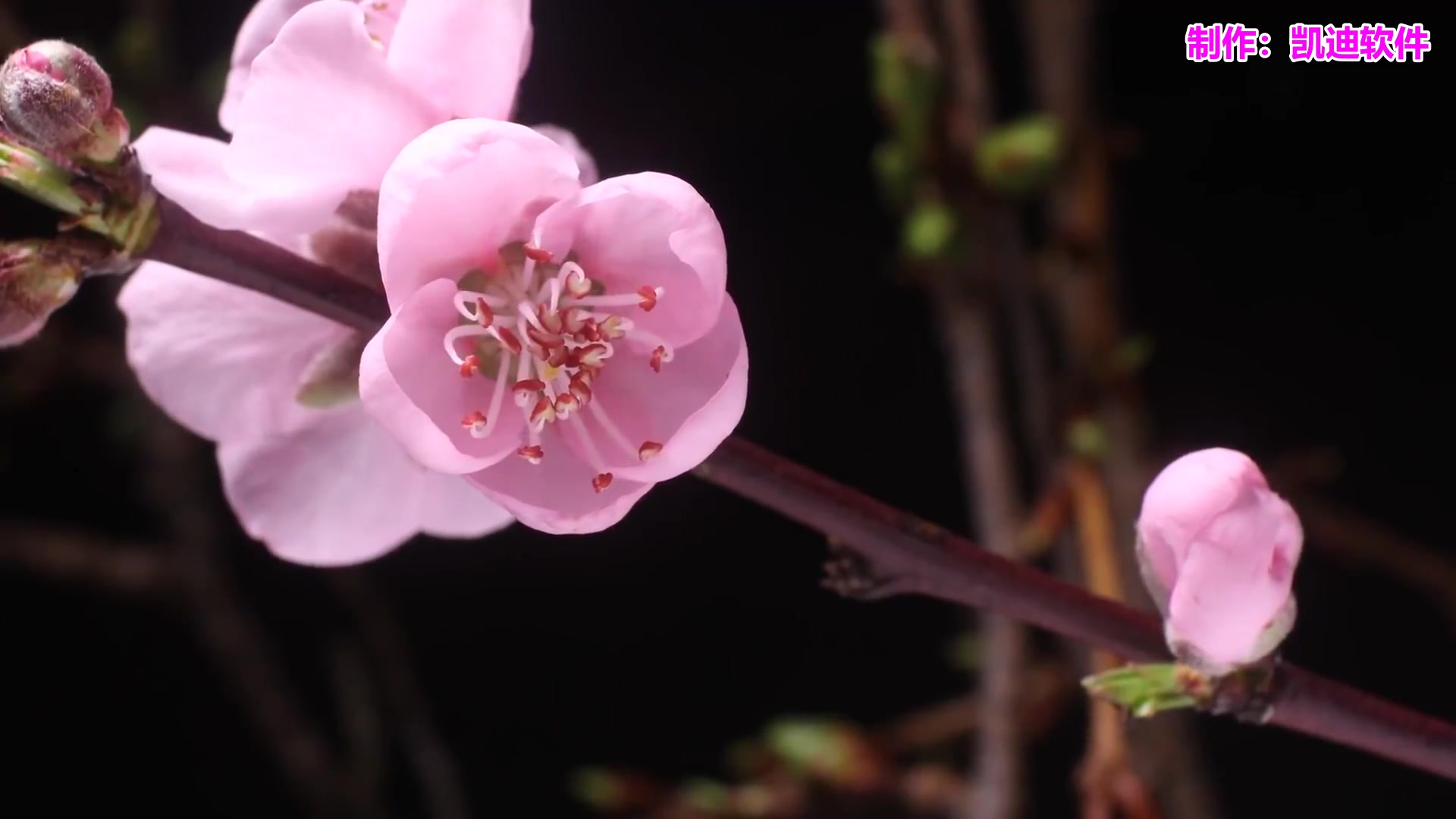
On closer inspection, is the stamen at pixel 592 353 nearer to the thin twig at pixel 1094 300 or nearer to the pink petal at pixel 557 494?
the pink petal at pixel 557 494

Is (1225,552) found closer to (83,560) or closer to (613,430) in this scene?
(613,430)

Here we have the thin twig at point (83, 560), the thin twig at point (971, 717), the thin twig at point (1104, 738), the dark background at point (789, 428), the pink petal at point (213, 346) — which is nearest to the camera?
the pink petal at point (213, 346)

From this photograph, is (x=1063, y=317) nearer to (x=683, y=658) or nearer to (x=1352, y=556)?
(x=1352, y=556)

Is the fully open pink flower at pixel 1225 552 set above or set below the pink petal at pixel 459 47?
below

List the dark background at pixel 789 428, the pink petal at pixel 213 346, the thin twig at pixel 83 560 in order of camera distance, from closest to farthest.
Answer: the pink petal at pixel 213 346
the dark background at pixel 789 428
the thin twig at pixel 83 560

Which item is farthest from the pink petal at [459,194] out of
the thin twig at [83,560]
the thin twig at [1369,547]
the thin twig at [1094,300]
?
the thin twig at [83,560]

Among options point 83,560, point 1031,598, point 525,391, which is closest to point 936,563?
point 1031,598

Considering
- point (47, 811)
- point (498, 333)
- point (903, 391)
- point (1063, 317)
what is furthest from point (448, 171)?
point (47, 811)

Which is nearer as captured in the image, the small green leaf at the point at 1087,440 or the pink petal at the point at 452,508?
the pink petal at the point at 452,508
